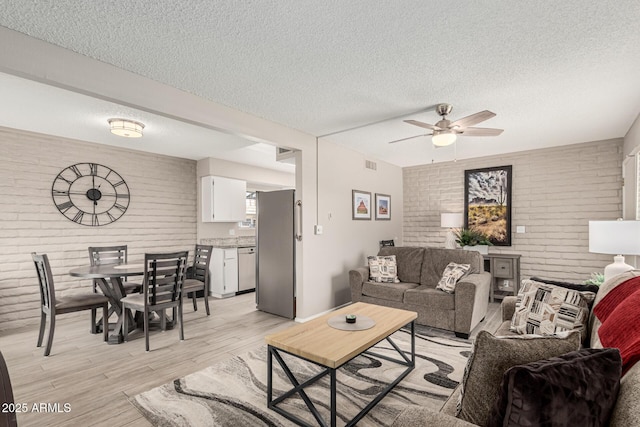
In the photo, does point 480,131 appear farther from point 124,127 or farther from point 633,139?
point 124,127

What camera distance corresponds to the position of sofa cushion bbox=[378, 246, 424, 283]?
4.30m

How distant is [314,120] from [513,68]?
199cm

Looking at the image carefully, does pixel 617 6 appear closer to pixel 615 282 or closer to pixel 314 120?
pixel 615 282

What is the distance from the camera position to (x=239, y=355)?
2996 millimetres

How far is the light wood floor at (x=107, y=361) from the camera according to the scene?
7.02ft

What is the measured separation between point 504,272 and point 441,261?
4.80 ft

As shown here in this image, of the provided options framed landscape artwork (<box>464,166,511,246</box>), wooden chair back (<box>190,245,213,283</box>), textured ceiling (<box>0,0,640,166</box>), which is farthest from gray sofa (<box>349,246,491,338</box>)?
wooden chair back (<box>190,245,213,283</box>)

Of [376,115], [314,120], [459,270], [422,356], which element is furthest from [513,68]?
[422,356]

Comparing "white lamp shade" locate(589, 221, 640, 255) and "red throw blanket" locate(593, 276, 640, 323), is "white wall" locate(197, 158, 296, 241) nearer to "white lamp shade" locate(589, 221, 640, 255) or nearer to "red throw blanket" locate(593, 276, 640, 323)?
"white lamp shade" locate(589, 221, 640, 255)

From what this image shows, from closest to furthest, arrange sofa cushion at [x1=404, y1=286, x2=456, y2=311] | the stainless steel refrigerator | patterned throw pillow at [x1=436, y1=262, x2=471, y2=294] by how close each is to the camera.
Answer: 1. sofa cushion at [x1=404, y1=286, x2=456, y2=311]
2. patterned throw pillow at [x1=436, y1=262, x2=471, y2=294]
3. the stainless steel refrigerator

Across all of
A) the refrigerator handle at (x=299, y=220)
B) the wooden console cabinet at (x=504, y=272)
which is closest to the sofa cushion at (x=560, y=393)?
the refrigerator handle at (x=299, y=220)

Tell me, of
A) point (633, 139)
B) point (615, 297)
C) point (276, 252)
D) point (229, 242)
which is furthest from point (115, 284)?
point (633, 139)

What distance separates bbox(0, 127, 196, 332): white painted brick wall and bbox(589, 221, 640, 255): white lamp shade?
5.77m

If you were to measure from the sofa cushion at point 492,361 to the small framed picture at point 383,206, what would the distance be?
4.49 metres
